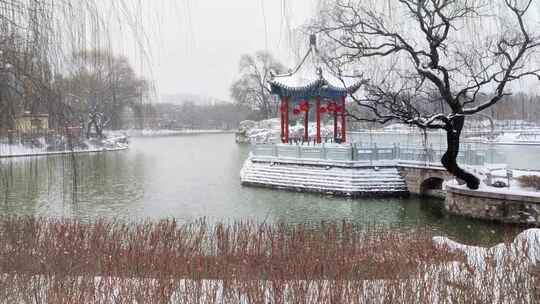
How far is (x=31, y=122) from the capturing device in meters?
2.47

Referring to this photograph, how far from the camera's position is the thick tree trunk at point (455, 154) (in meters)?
10.5

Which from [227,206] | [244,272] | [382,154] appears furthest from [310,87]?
[244,272]

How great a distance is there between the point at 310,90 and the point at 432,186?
563 centimetres

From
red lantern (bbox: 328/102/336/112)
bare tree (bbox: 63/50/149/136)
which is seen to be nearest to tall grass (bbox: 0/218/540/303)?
bare tree (bbox: 63/50/149/136)

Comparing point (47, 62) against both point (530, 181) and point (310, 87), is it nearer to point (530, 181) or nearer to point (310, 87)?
point (530, 181)

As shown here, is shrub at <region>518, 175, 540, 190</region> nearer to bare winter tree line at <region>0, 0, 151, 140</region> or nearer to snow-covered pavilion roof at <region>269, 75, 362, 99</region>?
snow-covered pavilion roof at <region>269, 75, 362, 99</region>

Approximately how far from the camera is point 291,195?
14031 millimetres

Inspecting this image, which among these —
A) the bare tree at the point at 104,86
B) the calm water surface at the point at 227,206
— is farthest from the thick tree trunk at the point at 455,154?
the bare tree at the point at 104,86

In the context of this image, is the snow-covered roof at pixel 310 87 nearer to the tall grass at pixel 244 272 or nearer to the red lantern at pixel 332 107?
the red lantern at pixel 332 107

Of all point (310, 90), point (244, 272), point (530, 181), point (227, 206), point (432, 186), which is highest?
point (310, 90)

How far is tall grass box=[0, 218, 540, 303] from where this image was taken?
8.41 ft

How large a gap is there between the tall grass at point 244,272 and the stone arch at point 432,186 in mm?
9502

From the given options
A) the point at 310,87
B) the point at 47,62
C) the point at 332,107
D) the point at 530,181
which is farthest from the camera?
the point at 332,107

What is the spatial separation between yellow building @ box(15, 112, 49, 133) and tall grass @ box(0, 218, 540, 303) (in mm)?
913
